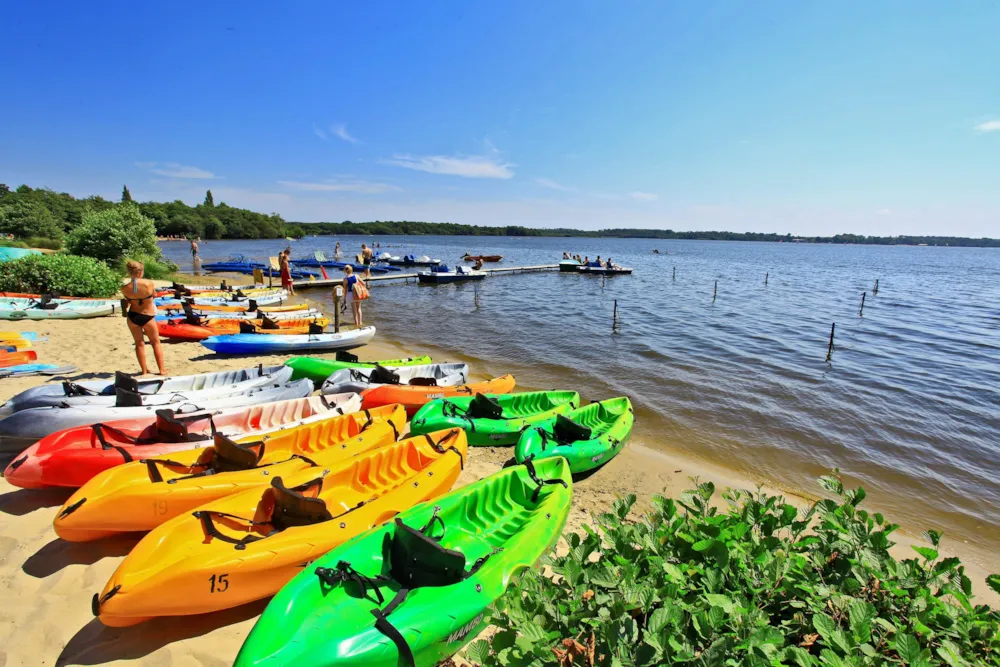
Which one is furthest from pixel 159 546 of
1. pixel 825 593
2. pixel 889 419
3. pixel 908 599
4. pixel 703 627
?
pixel 889 419

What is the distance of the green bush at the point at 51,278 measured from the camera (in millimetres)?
14562

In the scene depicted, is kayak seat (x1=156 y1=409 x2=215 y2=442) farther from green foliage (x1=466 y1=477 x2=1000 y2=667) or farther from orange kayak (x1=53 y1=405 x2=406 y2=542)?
green foliage (x1=466 y1=477 x2=1000 y2=667)

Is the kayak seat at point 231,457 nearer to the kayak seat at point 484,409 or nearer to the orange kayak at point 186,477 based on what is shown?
the orange kayak at point 186,477

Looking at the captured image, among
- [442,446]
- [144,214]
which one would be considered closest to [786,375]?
[442,446]

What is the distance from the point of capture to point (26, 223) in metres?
31.7

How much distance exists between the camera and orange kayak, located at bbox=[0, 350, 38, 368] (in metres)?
8.44

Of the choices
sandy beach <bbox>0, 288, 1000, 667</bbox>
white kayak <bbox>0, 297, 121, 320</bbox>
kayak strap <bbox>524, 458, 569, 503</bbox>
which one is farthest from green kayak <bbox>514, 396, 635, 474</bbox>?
white kayak <bbox>0, 297, 121, 320</bbox>

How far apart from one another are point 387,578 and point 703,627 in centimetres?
244

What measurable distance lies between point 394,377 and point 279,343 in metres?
4.50

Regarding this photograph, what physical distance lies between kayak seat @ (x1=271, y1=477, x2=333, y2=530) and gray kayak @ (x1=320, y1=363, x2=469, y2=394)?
3.59 m

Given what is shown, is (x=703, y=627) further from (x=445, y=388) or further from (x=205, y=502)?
(x=445, y=388)

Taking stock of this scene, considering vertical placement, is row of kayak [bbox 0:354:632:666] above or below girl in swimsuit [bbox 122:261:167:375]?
below

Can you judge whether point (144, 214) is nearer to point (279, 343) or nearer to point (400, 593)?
point (279, 343)

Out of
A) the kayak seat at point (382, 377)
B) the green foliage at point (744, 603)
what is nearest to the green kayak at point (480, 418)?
the kayak seat at point (382, 377)
